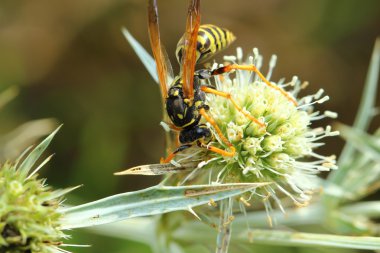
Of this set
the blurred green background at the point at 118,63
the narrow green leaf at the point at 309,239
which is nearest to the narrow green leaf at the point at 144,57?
the narrow green leaf at the point at 309,239

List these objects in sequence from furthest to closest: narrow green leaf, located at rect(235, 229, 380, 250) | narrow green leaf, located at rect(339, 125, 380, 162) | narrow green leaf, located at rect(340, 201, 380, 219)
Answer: narrow green leaf, located at rect(340, 201, 380, 219) < narrow green leaf, located at rect(339, 125, 380, 162) < narrow green leaf, located at rect(235, 229, 380, 250)

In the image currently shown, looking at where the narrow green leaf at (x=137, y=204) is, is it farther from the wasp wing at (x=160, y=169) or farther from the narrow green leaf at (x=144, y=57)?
the narrow green leaf at (x=144, y=57)

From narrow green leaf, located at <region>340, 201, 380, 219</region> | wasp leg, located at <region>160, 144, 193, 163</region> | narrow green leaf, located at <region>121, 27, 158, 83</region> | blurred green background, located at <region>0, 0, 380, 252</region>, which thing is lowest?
wasp leg, located at <region>160, 144, 193, 163</region>

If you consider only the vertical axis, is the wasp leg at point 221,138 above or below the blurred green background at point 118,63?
below

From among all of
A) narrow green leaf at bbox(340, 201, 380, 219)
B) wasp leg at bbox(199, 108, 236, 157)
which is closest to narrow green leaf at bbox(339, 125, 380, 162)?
narrow green leaf at bbox(340, 201, 380, 219)

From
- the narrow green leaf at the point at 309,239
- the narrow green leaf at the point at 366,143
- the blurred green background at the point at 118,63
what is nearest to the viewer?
the narrow green leaf at the point at 309,239

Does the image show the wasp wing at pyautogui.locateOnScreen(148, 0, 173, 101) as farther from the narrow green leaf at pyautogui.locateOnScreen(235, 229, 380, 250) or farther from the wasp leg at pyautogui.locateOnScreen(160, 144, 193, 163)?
the narrow green leaf at pyautogui.locateOnScreen(235, 229, 380, 250)
